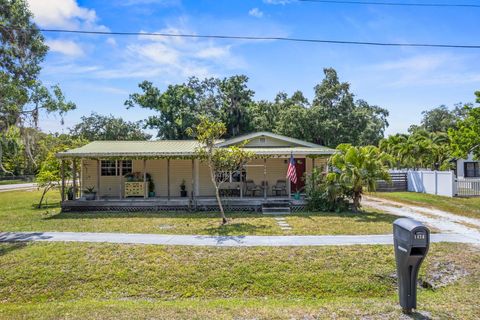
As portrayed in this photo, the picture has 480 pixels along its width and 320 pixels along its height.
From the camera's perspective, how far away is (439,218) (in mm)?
13930

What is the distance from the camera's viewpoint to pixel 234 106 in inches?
1229

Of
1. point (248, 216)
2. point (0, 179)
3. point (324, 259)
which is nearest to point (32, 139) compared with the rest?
point (248, 216)

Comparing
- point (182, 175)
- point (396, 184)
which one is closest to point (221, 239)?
point (182, 175)

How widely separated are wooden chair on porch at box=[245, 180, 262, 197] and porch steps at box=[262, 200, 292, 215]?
2092mm

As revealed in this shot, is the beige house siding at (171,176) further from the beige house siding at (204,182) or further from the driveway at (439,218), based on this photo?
the driveway at (439,218)

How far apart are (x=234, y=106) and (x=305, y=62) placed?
17.5 meters

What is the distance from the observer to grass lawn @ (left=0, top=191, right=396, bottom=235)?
11.4m

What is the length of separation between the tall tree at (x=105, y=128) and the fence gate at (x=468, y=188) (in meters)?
37.1

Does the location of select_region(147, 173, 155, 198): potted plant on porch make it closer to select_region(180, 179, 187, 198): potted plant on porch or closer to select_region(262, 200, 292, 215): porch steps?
select_region(180, 179, 187, 198): potted plant on porch

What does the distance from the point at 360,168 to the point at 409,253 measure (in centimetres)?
931

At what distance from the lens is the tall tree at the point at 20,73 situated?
1157 centimetres

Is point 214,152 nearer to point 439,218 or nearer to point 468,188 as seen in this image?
point 439,218

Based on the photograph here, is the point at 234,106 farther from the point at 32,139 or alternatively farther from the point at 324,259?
the point at 324,259

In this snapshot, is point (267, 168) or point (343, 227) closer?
point (343, 227)
